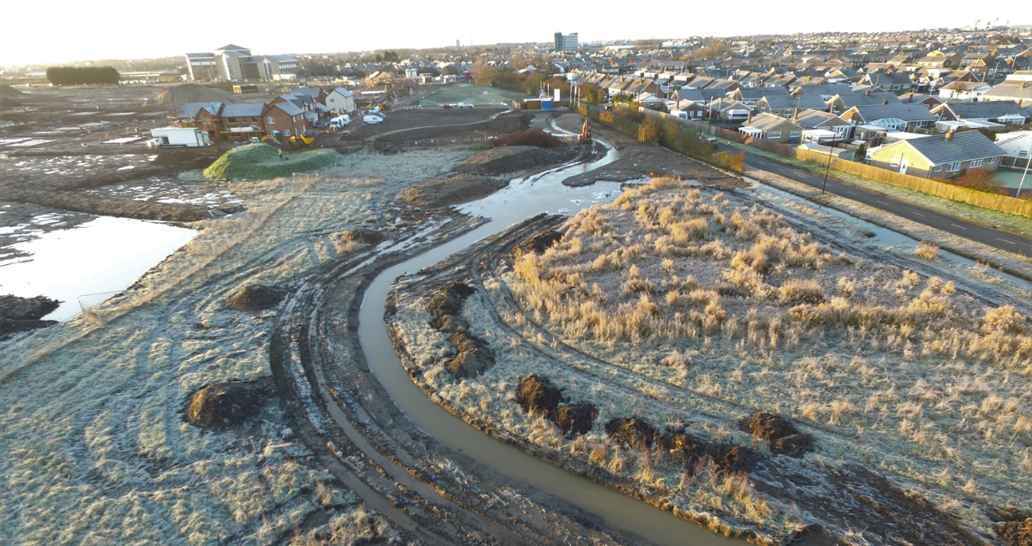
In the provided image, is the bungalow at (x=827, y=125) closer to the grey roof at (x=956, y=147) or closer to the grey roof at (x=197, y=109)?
the grey roof at (x=956, y=147)

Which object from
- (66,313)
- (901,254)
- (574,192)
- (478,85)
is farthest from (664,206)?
(478,85)

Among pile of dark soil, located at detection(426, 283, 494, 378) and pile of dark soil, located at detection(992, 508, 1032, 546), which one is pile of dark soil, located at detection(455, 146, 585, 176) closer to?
A: pile of dark soil, located at detection(426, 283, 494, 378)

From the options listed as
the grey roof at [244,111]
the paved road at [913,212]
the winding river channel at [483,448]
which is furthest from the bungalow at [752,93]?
the grey roof at [244,111]

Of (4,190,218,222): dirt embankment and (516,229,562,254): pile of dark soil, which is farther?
(4,190,218,222): dirt embankment

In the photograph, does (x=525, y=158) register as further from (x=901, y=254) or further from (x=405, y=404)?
(x=405, y=404)

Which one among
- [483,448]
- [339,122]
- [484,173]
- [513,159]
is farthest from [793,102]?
[483,448]

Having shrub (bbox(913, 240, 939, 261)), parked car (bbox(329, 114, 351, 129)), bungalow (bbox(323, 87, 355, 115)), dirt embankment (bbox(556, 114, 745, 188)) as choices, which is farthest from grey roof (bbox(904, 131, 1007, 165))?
bungalow (bbox(323, 87, 355, 115))

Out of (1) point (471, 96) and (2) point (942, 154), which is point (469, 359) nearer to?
(2) point (942, 154)
